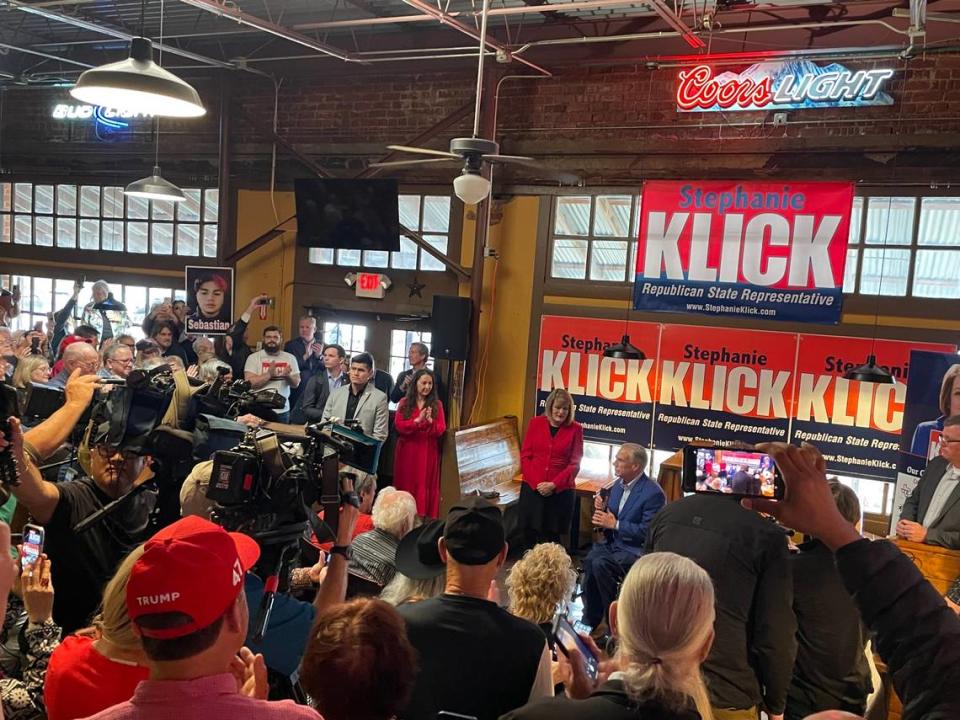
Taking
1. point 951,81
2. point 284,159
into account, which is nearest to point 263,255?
point 284,159

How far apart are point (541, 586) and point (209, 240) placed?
27.1ft

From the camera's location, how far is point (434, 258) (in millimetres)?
8867

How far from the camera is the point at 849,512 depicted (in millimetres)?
3076

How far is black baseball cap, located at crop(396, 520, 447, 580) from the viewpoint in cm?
271

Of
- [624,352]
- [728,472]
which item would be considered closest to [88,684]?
[728,472]

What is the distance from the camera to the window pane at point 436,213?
29.1ft

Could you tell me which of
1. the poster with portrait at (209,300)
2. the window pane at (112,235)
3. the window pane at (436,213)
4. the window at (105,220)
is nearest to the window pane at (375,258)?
the window pane at (436,213)

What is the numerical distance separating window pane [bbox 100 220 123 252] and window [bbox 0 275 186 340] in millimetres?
487

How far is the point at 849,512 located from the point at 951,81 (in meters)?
5.18

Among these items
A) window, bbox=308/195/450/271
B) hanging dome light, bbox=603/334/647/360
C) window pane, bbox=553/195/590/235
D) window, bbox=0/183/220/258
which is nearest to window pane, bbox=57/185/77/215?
window, bbox=0/183/220/258

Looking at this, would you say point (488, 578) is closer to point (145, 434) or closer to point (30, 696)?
point (30, 696)

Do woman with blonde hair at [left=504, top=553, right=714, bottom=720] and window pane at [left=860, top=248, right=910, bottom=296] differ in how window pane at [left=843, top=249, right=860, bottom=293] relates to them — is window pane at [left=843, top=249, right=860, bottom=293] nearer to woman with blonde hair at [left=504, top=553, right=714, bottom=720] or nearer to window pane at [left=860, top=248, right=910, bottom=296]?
window pane at [left=860, top=248, right=910, bottom=296]

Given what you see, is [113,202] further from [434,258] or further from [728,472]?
[728,472]

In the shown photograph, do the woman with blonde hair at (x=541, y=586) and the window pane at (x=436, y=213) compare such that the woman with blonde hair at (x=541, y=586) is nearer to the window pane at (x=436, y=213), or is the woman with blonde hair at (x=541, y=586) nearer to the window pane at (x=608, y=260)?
the window pane at (x=608, y=260)
